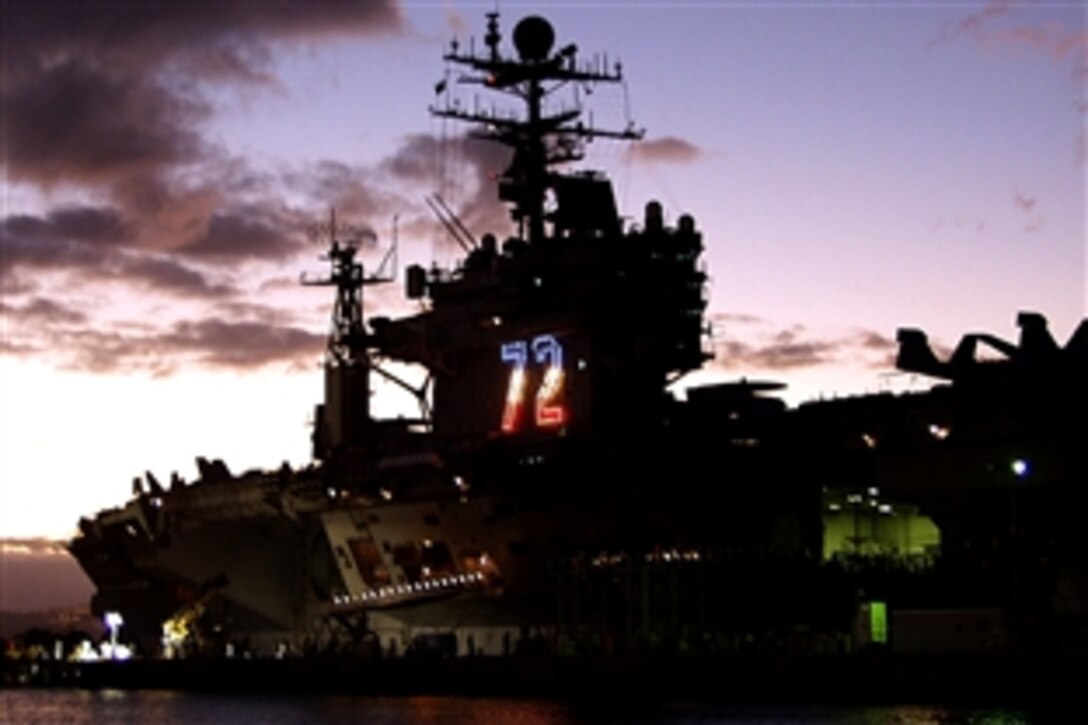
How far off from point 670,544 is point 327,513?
11.2 m

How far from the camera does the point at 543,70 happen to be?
55250 mm

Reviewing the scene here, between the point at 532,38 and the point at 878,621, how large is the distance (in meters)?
17.9

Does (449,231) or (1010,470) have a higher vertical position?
(449,231)

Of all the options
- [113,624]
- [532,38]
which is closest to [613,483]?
[532,38]

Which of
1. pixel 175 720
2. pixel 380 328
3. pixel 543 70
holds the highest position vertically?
pixel 543 70

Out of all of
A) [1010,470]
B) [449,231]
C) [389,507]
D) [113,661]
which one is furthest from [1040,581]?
[113,661]

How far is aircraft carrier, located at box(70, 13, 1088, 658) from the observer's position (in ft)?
140

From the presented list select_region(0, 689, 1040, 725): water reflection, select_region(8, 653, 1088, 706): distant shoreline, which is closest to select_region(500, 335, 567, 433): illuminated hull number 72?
select_region(8, 653, 1088, 706): distant shoreline

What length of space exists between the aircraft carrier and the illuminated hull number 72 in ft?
0.23

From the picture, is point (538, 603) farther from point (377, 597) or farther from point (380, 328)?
point (380, 328)

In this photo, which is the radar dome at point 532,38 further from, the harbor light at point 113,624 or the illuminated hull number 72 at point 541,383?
the harbor light at point 113,624

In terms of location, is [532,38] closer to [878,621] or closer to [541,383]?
[541,383]

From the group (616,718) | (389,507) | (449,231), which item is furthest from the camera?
(449,231)

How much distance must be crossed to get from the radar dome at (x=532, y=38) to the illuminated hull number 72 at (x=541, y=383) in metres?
7.52
